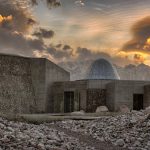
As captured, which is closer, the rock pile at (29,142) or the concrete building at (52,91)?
the rock pile at (29,142)

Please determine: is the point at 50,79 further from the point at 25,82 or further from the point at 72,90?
the point at 72,90

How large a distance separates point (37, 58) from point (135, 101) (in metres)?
13.9

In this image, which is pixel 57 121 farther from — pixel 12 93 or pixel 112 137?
pixel 12 93

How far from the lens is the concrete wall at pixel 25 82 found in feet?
152

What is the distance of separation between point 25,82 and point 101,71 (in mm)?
14904

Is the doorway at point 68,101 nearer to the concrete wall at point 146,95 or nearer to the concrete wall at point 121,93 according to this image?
the concrete wall at point 121,93

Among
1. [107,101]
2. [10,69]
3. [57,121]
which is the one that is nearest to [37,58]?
[10,69]

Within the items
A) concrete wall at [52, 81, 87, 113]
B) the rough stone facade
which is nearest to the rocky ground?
the rough stone facade

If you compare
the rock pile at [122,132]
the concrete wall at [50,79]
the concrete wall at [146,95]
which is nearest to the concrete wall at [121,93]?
the concrete wall at [146,95]

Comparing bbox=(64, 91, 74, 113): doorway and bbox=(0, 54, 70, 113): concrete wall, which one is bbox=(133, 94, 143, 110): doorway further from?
bbox=(0, 54, 70, 113): concrete wall

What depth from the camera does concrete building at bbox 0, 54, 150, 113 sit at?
4619 centimetres

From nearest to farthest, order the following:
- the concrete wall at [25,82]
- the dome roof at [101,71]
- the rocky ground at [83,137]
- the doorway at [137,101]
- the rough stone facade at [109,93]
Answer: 1. the rocky ground at [83,137]
2. the rough stone facade at [109,93]
3. the concrete wall at [25,82]
4. the doorway at [137,101]
5. the dome roof at [101,71]

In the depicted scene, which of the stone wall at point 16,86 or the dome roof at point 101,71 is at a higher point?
the dome roof at point 101,71

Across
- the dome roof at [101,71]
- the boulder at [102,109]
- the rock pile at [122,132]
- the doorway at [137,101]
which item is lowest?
the rock pile at [122,132]
